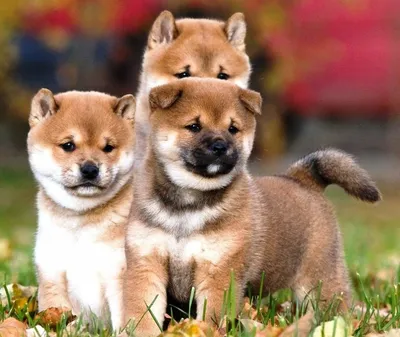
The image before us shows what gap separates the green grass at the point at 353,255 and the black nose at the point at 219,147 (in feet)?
2.07

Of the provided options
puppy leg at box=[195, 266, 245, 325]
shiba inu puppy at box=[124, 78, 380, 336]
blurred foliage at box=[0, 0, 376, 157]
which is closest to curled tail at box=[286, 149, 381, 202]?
shiba inu puppy at box=[124, 78, 380, 336]

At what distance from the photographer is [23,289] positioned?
17.9 feet

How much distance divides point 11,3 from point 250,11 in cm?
363

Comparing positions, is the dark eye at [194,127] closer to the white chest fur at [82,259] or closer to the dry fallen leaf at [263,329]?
the white chest fur at [82,259]

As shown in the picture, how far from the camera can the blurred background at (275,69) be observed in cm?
1520

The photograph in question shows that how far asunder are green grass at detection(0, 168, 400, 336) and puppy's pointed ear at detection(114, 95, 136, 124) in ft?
3.76

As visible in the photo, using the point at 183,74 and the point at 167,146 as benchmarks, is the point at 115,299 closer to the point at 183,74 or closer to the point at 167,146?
the point at 167,146

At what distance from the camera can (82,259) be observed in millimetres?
4812

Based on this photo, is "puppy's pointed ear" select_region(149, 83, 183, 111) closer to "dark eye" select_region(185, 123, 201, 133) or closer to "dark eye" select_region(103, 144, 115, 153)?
"dark eye" select_region(185, 123, 201, 133)

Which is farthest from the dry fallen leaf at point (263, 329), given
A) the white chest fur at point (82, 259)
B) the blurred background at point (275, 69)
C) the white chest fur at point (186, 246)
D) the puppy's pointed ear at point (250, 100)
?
the blurred background at point (275, 69)

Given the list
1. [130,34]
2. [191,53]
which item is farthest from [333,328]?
[130,34]

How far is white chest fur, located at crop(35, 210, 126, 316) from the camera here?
4.80m

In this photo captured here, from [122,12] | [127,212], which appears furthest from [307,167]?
[122,12]

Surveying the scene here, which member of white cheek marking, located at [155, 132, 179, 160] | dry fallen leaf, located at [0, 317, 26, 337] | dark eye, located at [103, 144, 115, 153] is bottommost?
dry fallen leaf, located at [0, 317, 26, 337]
